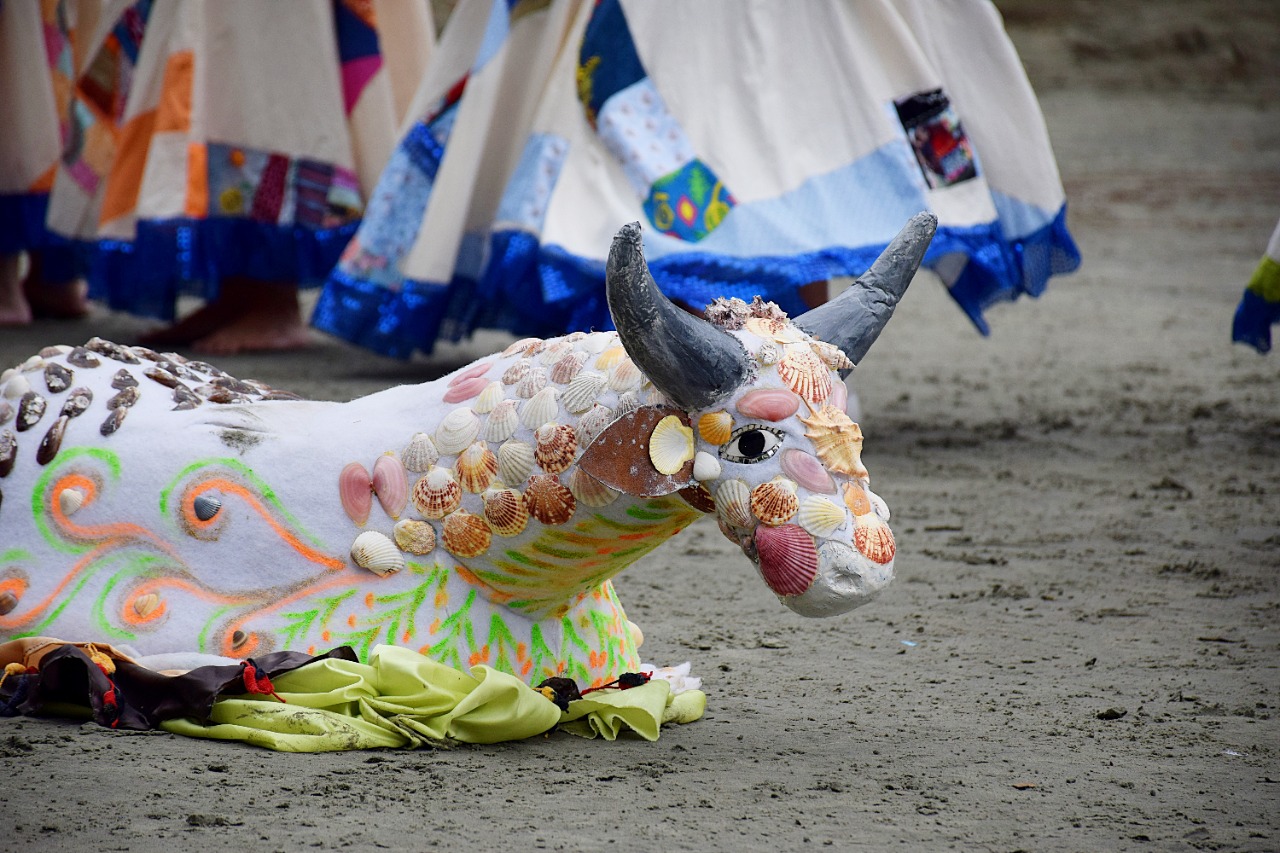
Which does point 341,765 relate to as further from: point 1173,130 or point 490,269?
point 1173,130

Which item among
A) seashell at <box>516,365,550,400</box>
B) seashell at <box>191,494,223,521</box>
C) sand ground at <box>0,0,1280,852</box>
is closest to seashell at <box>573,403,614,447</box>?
seashell at <box>516,365,550,400</box>

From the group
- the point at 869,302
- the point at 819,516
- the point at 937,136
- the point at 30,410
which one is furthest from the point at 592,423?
the point at 937,136

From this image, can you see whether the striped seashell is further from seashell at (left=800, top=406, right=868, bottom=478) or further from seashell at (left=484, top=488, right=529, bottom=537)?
seashell at (left=800, top=406, right=868, bottom=478)

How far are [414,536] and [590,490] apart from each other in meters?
0.33

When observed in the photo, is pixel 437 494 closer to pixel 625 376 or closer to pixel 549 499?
pixel 549 499

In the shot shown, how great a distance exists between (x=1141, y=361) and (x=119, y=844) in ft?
19.2

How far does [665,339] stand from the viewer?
7.62 ft

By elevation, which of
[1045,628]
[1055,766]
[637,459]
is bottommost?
[1045,628]

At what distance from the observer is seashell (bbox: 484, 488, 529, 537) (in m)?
2.55

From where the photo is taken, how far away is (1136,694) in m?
3.03

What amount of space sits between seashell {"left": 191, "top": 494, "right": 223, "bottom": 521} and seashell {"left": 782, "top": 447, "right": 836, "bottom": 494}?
37.7 inches

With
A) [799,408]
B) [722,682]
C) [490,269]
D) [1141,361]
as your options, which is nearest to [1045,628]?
[722,682]

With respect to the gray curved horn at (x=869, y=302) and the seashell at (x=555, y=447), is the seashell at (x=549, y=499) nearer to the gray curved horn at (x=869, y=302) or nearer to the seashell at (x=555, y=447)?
the seashell at (x=555, y=447)

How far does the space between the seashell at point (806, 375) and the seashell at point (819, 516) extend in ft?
0.53
